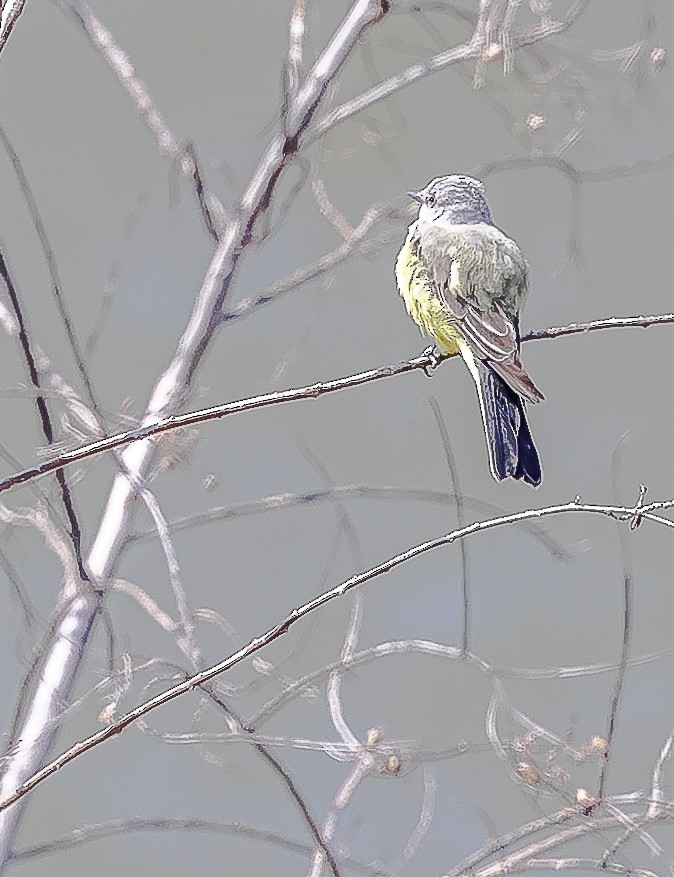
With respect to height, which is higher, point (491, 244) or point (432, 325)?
point (491, 244)

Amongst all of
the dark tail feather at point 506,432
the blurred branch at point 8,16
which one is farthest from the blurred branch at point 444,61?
the blurred branch at point 8,16

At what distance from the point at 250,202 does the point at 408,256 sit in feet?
1.55

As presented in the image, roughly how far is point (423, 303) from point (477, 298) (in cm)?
18

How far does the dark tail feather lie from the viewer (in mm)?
Answer: 3264

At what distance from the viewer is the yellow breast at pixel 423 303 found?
3666 mm

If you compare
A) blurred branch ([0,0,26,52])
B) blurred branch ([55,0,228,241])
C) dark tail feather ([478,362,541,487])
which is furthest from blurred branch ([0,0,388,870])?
blurred branch ([0,0,26,52])

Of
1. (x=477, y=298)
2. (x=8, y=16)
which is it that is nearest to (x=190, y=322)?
(x=477, y=298)

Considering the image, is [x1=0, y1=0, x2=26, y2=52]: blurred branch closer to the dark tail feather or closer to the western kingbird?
the western kingbird

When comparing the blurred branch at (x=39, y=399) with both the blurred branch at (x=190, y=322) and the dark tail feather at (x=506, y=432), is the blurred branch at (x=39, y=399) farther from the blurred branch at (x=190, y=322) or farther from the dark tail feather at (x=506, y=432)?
the dark tail feather at (x=506, y=432)

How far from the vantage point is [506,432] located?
131 inches

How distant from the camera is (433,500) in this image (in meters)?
3.98

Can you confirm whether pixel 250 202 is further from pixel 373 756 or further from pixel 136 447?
pixel 373 756

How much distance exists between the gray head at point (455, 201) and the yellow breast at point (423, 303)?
0.14 meters

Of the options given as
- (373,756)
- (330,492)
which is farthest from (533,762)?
(330,492)
